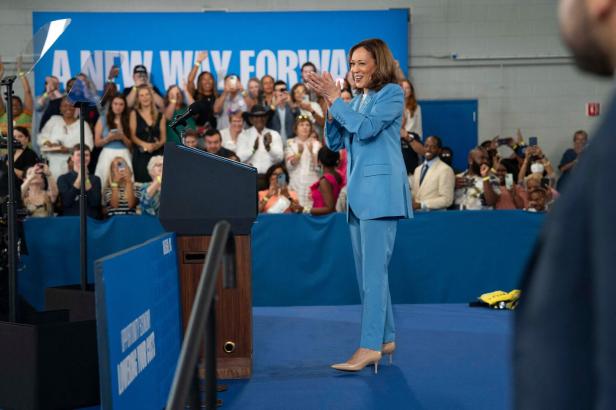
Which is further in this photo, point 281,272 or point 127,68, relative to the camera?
point 127,68

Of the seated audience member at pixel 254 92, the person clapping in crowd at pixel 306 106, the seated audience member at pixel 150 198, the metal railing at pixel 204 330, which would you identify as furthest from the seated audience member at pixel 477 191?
the metal railing at pixel 204 330

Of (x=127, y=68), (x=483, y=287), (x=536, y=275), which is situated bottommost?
(x=483, y=287)

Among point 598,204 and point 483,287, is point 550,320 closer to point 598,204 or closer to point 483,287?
point 598,204

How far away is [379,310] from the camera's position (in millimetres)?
3863

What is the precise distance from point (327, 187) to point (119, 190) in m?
1.83

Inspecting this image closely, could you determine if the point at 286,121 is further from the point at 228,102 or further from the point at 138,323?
the point at 138,323

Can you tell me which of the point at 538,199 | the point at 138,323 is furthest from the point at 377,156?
the point at 538,199

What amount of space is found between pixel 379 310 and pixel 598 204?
3.10 meters

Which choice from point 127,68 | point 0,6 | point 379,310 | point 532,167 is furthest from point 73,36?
point 379,310

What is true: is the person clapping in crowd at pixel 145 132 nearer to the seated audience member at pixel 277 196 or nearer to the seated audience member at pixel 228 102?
the seated audience member at pixel 228 102

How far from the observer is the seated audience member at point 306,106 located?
8.27 meters

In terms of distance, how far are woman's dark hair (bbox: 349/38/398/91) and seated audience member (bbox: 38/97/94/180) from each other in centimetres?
454

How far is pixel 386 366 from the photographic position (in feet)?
13.4

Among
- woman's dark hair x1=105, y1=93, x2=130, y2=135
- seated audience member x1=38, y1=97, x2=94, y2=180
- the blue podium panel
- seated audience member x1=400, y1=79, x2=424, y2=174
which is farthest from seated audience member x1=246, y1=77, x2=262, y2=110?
the blue podium panel
